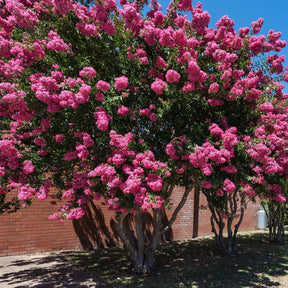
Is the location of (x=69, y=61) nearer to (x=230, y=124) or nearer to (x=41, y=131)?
(x=41, y=131)

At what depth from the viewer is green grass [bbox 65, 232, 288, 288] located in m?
4.89

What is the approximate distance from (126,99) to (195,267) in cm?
433

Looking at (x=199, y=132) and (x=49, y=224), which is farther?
(x=49, y=224)

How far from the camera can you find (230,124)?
4.50 meters

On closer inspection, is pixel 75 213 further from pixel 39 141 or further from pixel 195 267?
pixel 195 267

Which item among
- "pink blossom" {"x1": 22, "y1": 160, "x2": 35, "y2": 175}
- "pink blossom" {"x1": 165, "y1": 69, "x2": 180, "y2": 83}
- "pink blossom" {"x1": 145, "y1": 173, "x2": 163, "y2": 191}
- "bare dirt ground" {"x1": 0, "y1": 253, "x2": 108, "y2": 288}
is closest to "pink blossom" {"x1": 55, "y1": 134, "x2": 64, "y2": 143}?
"pink blossom" {"x1": 22, "y1": 160, "x2": 35, "y2": 175}

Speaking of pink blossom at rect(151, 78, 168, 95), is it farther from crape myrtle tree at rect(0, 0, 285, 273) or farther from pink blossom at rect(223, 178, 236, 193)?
pink blossom at rect(223, 178, 236, 193)

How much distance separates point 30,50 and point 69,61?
1.84 feet

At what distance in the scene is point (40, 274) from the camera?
17.6 ft

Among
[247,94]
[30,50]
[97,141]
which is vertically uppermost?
[30,50]

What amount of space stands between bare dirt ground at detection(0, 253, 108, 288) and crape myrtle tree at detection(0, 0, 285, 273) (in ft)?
4.46

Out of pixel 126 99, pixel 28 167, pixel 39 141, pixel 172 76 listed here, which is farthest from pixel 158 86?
pixel 28 167

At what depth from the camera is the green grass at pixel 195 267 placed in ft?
16.1

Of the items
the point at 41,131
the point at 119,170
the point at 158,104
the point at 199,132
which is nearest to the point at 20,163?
the point at 41,131
